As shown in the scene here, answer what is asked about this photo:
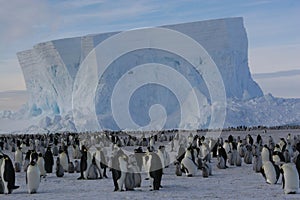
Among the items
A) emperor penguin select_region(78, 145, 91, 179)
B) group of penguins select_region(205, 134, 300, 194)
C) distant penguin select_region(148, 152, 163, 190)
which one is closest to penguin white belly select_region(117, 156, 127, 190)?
distant penguin select_region(148, 152, 163, 190)

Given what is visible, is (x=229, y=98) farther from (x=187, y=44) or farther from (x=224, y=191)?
(x=224, y=191)

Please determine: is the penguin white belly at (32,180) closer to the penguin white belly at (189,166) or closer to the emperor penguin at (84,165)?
the emperor penguin at (84,165)

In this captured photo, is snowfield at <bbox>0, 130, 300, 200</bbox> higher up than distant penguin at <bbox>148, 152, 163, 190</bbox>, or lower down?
lower down

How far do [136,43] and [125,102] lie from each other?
607 centimetres

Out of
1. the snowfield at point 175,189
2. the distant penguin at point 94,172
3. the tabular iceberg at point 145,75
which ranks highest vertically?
the tabular iceberg at point 145,75

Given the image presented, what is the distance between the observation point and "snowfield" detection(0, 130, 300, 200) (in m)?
8.45

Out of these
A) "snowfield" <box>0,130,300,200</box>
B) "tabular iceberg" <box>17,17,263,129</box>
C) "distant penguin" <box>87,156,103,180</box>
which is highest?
"tabular iceberg" <box>17,17,263,129</box>

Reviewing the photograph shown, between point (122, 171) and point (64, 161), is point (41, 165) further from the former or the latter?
point (122, 171)

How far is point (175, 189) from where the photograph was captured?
938cm

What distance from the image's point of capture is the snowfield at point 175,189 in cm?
845

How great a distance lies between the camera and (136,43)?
151 ft

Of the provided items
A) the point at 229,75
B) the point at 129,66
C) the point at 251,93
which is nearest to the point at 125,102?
the point at 129,66

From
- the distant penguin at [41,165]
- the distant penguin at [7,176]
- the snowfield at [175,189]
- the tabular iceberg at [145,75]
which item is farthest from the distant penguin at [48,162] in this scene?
the tabular iceberg at [145,75]

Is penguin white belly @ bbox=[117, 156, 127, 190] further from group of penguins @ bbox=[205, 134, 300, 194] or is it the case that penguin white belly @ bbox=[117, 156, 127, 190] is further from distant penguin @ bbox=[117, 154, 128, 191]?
group of penguins @ bbox=[205, 134, 300, 194]
